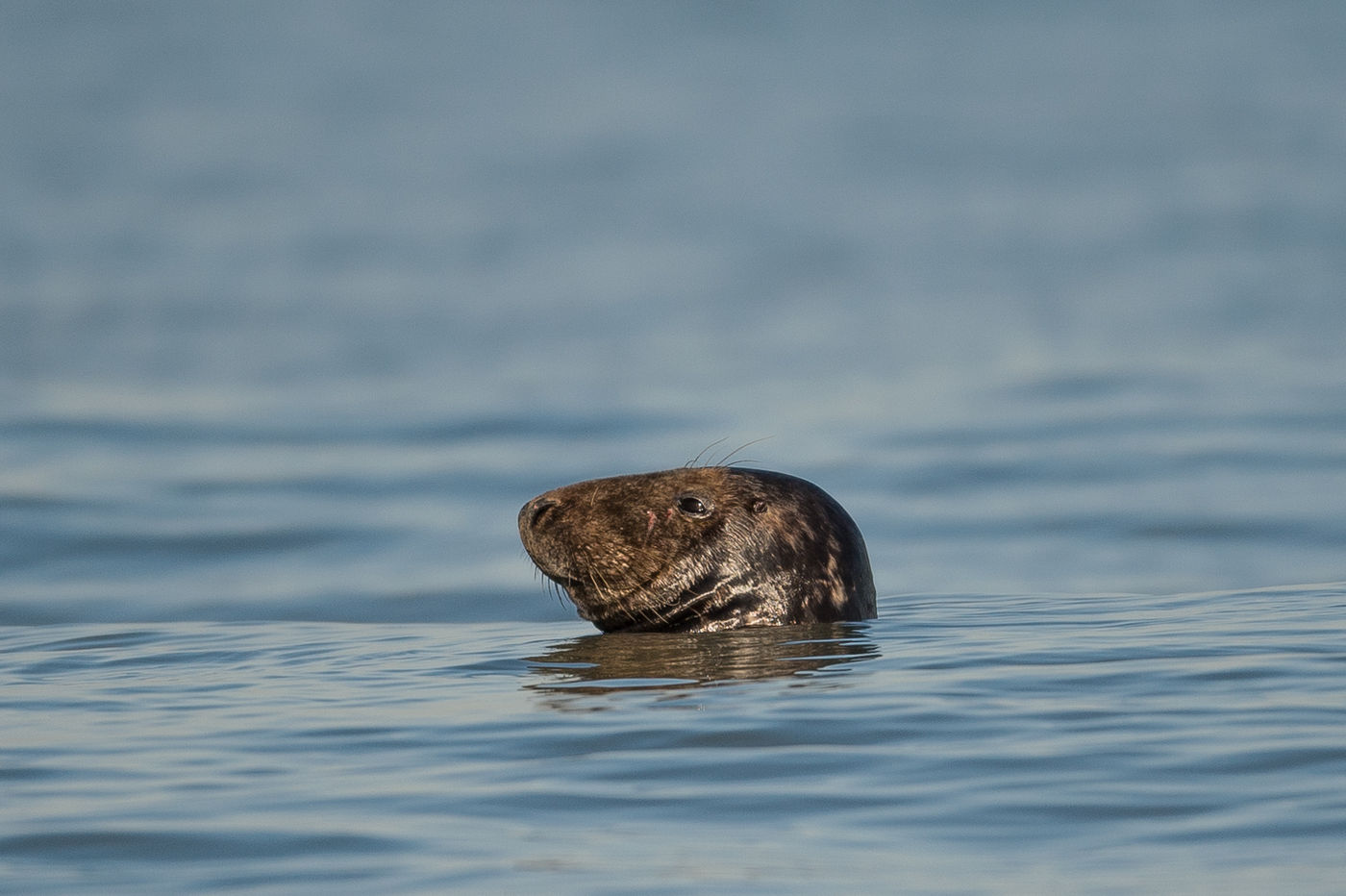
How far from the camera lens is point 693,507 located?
409 inches


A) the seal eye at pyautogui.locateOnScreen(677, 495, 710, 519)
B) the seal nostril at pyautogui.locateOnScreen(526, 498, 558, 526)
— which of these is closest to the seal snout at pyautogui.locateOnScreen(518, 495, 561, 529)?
the seal nostril at pyautogui.locateOnScreen(526, 498, 558, 526)

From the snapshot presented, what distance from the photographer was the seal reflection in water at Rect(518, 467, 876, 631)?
10281 mm

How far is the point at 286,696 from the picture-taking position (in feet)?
28.6

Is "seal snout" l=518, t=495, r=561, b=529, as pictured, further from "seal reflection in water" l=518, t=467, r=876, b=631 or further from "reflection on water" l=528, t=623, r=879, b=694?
"reflection on water" l=528, t=623, r=879, b=694

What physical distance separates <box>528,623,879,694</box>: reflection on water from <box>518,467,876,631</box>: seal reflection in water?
0.48 feet

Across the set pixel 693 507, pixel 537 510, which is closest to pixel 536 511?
pixel 537 510

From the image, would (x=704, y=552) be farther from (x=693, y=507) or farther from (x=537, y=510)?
(x=537, y=510)

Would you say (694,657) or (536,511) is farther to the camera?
(536,511)

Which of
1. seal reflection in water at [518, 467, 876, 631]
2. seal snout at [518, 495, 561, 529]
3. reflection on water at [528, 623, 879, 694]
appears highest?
seal snout at [518, 495, 561, 529]

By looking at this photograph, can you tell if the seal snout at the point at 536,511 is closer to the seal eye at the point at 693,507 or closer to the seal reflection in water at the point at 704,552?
the seal reflection in water at the point at 704,552

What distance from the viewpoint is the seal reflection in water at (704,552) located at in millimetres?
10281

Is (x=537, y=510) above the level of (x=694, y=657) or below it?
above

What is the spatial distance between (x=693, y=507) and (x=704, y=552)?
0.84 ft

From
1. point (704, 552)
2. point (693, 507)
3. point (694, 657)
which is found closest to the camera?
point (694, 657)
